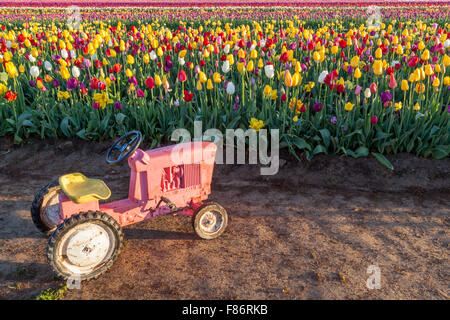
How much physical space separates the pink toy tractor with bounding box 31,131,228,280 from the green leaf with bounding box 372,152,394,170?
7.18 ft

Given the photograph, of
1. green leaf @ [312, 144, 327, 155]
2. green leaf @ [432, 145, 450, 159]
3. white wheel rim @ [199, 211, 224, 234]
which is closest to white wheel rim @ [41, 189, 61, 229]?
white wheel rim @ [199, 211, 224, 234]

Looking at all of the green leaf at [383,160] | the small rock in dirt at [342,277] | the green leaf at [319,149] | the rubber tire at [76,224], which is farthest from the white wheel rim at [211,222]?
the green leaf at [383,160]

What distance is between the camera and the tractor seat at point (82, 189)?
2.89 m

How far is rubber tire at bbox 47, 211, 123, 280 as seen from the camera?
2709 mm

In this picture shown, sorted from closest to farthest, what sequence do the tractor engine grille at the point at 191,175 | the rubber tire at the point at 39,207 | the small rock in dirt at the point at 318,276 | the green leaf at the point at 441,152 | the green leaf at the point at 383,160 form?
1. the small rock in dirt at the point at 318,276
2. the rubber tire at the point at 39,207
3. the tractor engine grille at the point at 191,175
4. the green leaf at the point at 383,160
5. the green leaf at the point at 441,152

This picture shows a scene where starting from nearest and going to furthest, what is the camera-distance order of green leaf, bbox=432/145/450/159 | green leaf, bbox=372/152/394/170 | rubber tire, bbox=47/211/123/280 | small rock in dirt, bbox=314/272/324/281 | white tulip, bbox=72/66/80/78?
1. rubber tire, bbox=47/211/123/280
2. small rock in dirt, bbox=314/272/324/281
3. green leaf, bbox=372/152/394/170
4. green leaf, bbox=432/145/450/159
5. white tulip, bbox=72/66/80/78

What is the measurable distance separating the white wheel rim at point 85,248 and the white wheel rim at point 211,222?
83cm

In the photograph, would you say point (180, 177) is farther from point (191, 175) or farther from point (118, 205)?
point (118, 205)

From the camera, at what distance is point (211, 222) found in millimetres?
3508

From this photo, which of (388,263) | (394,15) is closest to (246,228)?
(388,263)

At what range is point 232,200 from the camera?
4.23 metres

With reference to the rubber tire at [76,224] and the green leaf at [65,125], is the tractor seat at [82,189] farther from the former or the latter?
the green leaf at [65,125]

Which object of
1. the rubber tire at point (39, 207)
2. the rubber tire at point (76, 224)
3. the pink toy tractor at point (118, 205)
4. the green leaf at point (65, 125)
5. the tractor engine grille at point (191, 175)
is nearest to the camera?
the rubber tire at point (76, 224)

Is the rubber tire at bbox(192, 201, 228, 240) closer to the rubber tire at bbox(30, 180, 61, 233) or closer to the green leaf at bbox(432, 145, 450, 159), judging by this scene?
the rubber tire at bbox(30, 180, 61, 233)
